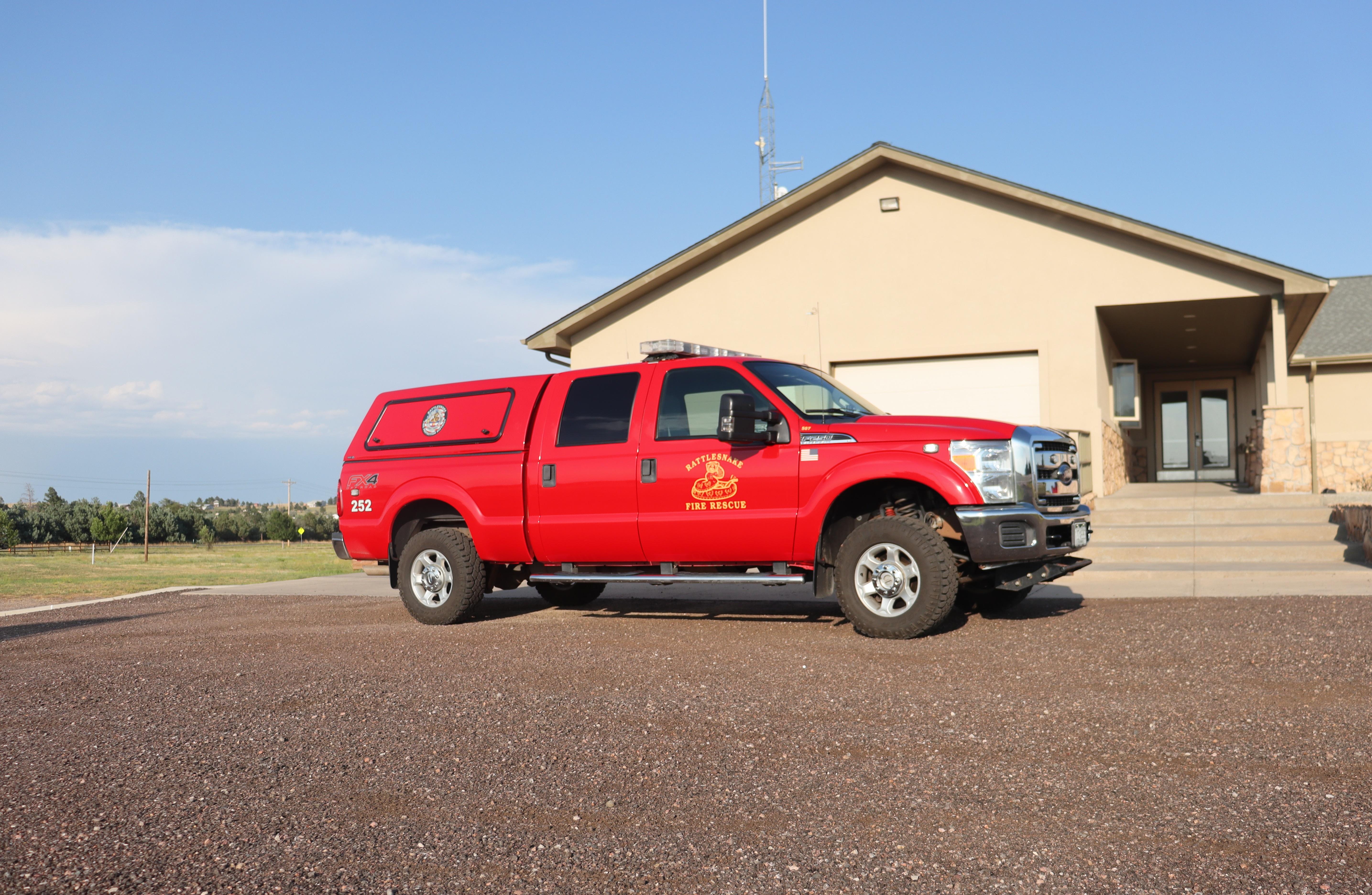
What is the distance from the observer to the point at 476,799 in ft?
12.7

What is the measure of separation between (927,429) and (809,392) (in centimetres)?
116

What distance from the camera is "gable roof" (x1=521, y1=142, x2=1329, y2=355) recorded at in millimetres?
14484

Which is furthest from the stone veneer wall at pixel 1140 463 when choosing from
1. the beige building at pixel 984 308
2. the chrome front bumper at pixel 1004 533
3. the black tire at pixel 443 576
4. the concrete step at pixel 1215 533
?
the black tire at pixel 443 576

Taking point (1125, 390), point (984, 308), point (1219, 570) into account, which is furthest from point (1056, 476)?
point (1125, 390)

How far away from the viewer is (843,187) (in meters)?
17.2

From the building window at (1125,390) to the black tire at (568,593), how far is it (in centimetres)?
1159

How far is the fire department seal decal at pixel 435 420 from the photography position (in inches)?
375

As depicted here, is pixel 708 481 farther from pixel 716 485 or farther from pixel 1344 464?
pixel 1344 464

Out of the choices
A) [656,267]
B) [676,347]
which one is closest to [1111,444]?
[656,267]

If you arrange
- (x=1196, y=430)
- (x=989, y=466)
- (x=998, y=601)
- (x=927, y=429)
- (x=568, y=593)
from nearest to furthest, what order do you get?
(x=989, y=466) → (x=927, y=429) → (x=998, y=601) → (x=568, y=593) → (x=1196, y=430)

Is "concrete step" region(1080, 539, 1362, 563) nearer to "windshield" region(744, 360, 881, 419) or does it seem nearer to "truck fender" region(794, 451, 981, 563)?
"windshield" region(744, 360, 881, 419)

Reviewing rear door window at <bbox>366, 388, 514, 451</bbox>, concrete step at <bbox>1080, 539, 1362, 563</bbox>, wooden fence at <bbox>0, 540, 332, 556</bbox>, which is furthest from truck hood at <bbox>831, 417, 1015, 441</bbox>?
wooden fence at <bbox>0, 540, 332, 556</bbox>

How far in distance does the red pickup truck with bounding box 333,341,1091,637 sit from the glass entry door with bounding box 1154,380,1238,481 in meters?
18.1

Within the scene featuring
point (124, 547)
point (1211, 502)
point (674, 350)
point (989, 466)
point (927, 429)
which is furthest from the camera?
point (124, 547)
